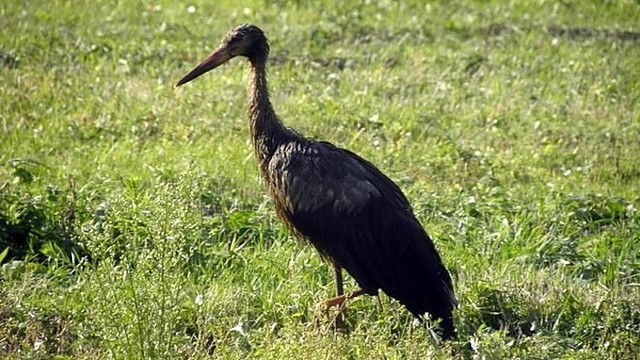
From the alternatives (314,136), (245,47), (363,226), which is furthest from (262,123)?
(314,136)

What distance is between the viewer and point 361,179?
6.95 m

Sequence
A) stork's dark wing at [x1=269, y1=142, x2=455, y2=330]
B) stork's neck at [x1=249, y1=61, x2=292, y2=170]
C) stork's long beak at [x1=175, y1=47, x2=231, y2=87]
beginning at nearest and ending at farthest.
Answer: stork's dark wing at [x1=269, y1=142, x2=455, y2=330] → stork's neck at [x1=249, y1=61, x2=292, y2=170] → stork's long beak at [x1=175, y1=47, x2=231, y2=87]

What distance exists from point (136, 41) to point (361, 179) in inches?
255

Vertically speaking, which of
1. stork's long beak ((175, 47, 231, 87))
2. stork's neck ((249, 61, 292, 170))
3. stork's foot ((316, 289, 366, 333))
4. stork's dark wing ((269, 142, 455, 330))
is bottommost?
stork's foot ((316, 289, 366, 333))

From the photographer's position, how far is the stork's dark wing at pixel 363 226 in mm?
6730

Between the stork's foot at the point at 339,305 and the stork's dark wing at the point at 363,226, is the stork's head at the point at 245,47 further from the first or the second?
the stork's foot at the point at 339,305

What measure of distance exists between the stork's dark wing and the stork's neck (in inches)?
10.7

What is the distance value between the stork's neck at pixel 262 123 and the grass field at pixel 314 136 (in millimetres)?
575

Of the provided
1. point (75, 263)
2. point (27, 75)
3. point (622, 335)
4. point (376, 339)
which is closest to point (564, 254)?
point (622, 335)

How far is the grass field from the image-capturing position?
6.22m

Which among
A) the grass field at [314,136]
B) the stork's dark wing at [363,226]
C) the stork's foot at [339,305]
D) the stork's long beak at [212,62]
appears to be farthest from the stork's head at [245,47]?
the stork's foot at [339,305]

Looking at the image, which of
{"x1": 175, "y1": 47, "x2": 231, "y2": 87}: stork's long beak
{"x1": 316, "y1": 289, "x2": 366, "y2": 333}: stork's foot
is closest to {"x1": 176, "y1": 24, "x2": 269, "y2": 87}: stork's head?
{"x1": 175, "y1": 47, "x2": 231, "y2": 87}: stork's long beak

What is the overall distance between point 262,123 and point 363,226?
102cm

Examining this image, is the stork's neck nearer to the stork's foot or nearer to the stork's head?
the stork's head
